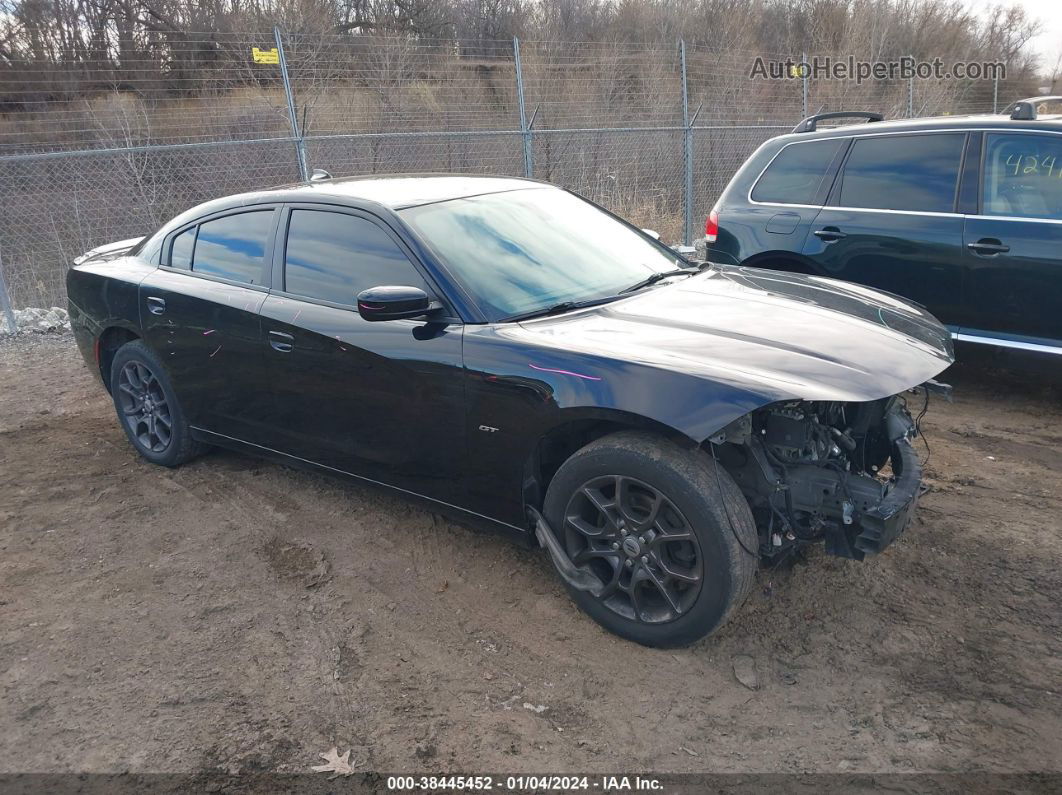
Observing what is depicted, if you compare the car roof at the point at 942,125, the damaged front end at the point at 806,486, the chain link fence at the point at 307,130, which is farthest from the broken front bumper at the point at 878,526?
the chain link fence at the point at 307,130

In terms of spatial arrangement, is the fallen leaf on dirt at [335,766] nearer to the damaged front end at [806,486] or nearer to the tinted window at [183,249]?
the damaged front end at [806,486]

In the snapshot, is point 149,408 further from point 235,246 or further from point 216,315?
point 235,246

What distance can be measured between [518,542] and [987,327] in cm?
350

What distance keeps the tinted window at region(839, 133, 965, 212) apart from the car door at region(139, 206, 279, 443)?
12.8ft

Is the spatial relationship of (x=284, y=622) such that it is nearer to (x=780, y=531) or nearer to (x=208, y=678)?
(x=208, y=678)

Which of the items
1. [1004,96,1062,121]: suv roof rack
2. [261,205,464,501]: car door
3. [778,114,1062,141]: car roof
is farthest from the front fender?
[1004,96,1062,121]: suv roof rack

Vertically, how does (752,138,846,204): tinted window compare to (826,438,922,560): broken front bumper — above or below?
above

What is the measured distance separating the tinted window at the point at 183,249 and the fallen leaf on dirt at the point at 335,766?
2.94m

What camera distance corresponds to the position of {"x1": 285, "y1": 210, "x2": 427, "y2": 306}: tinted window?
357cm

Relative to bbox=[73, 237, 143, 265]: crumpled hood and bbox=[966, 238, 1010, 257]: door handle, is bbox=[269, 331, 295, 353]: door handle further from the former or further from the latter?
bbox=[966, 238, 1010, 257]: door handle

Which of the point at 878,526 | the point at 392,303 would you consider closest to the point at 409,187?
the point at 392,303

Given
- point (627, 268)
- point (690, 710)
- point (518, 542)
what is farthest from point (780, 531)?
point (627, 268)

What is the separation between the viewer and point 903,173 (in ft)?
18.0

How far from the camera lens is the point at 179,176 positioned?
10.9 meters
